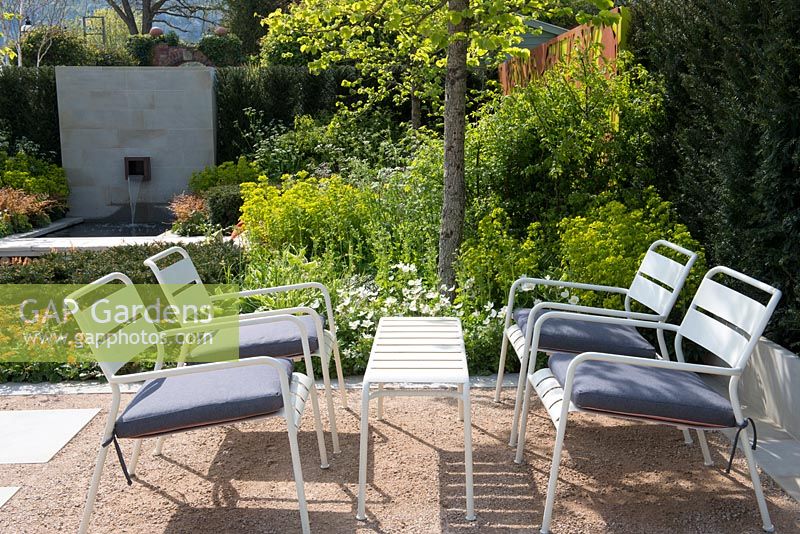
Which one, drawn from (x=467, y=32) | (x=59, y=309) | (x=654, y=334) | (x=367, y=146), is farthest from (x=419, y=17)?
(x=367, y=146)

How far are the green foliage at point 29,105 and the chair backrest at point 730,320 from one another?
12151 mm

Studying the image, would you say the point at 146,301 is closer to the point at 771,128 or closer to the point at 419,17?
the point at 419,17

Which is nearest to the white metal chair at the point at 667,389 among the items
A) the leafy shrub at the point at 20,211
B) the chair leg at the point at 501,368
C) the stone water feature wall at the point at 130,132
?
the chair leg at the point at 501,368

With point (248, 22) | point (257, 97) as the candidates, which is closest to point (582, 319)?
point (257, 97)

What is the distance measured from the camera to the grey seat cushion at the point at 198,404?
2740 millimetres

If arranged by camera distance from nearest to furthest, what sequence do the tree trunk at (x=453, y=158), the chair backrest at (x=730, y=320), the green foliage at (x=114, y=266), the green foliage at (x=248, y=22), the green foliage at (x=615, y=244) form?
the chair backrest at (x=730, y=320)
the green foliage at (x=615, y=244)
the tree trunk at (x=453, y=158)
the green foliage at (x=114, y=266)
the green foliage at (x=248, y=22)

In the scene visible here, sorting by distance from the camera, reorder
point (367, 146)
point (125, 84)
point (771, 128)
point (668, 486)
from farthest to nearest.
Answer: point (125, 84), point (367, 146), point (771, 128), point (668, 486)

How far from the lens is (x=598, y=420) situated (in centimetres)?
399

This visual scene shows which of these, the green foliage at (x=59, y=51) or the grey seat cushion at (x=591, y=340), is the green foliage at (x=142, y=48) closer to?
the green foliage at (x=59, y=51)

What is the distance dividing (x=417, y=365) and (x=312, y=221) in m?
3.49

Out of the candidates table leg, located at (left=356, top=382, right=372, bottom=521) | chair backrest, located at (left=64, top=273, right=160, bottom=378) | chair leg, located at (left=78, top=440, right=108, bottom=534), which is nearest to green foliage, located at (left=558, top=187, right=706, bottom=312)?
table leg, located at (left=356, top=382, right=372, bottom=521)

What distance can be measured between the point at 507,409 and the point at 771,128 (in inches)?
80.3

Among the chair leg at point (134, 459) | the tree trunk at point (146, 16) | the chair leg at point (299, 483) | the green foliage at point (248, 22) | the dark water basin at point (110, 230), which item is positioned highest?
the tree trunk at point (146, 16)

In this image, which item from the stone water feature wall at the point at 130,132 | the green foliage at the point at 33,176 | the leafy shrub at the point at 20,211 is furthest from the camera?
the stone water feature wall at the point at 130,132
